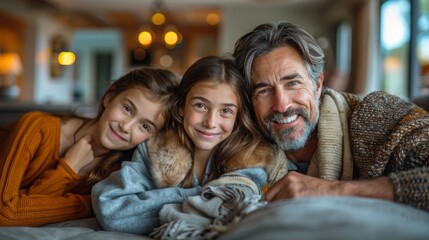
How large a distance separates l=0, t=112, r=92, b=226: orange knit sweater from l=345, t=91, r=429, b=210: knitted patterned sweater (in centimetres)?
102

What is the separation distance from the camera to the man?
1.21 m

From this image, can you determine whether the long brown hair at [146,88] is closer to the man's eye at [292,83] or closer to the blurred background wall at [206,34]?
the man's eye at [292,83]

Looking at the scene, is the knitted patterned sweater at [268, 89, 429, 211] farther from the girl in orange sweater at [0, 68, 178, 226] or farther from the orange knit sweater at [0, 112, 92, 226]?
the orange knit sweater at [0, 112, 92, 226]

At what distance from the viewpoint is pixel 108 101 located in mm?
1771

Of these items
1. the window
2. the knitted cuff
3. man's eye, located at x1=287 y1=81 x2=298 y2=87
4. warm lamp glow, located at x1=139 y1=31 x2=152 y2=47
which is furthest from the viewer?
warm lamp glow, located at x1=139 y1=31 x2=152 y2=47

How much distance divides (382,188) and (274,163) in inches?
17.3

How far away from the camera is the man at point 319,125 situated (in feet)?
3.96

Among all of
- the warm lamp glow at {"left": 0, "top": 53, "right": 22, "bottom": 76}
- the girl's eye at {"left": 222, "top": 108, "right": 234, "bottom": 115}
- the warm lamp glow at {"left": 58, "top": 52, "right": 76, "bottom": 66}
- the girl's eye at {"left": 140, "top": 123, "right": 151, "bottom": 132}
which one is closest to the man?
the girl's eye at {"left": 222, "top": 108, "right": 234, "bottom": 115}

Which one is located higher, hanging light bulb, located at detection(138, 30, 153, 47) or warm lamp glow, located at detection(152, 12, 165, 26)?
warm lamp glow, located at detection(152, 12, 165, 26)

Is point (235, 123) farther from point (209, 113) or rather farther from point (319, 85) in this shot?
point (319, 85)

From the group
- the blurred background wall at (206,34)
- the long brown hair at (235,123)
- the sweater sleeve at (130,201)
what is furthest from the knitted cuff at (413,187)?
the blurred background wall at (206,34)

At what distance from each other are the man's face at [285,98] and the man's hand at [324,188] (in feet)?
1.13

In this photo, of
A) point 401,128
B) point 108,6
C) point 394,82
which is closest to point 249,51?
point 401,128

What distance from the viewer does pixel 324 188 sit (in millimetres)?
1193
